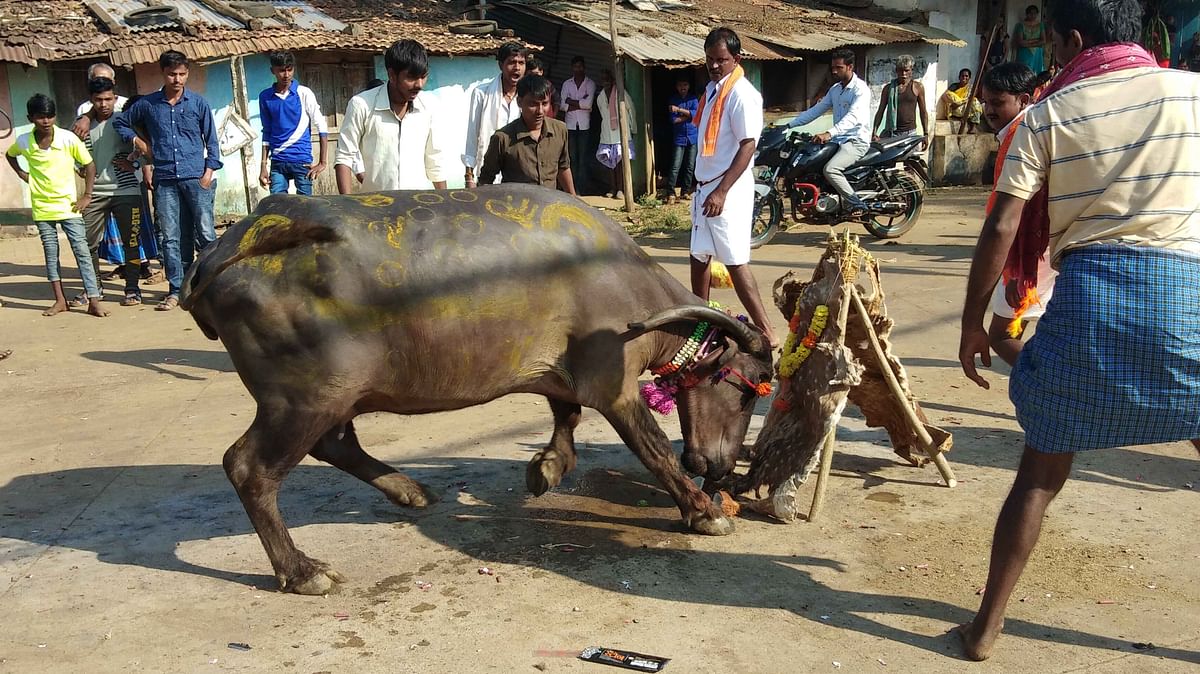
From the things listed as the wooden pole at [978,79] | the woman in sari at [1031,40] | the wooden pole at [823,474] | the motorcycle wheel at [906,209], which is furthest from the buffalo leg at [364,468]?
the woman in sari at [1031,40]

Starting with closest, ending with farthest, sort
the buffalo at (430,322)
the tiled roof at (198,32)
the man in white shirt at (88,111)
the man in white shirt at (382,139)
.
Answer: the buffalo at (430,322) < the man in white shirt at (382,139) < the man in white shirt at (88,111) < the tiled roof at (198,32)

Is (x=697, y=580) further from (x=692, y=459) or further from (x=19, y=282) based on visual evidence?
(x=19, y=282)

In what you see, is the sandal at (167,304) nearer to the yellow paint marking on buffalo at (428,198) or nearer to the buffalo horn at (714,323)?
the yellow paint marking on buffalo at (428,198)

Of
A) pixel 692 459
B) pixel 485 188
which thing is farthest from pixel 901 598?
pixel 485 188

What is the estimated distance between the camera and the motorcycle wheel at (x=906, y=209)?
38.1 feet

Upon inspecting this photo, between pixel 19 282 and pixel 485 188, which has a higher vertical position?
pixel 485 188

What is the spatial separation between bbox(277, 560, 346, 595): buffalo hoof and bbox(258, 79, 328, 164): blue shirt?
612cm

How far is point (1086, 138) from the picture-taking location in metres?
3.10

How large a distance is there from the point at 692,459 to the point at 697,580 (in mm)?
796

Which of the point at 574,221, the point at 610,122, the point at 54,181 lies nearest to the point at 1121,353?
the point at 574,221

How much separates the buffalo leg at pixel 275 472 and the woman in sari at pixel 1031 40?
58.5 ft

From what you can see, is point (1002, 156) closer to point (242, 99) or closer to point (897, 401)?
point (897, 401)

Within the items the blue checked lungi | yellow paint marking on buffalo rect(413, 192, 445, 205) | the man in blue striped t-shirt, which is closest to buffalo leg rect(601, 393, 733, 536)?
yellow paint marking on buffalo rect(413, 192, 445, 205)

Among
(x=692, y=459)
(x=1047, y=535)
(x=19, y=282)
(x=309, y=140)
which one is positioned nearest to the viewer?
(x=1047, y=535)
